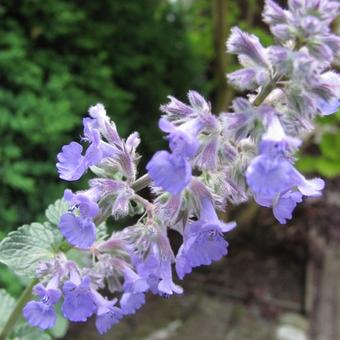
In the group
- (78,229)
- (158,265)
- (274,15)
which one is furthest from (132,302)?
(274,15)

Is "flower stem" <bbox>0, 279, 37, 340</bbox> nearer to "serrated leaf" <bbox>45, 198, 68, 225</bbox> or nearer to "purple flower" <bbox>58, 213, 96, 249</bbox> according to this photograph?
"serrated leaf" <bbox>45, 198, 68, 225</bbox>

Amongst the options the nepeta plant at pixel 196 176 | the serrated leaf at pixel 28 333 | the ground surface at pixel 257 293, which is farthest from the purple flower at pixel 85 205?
the ground surface at pixel 257 293

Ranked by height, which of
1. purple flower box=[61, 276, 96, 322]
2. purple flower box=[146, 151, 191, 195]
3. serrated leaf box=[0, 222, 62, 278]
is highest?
purple flower box=[146, 151, 191, 195]

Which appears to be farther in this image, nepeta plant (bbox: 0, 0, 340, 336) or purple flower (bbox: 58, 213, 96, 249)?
purple flower (bbox: 58, 213, 96, 249)

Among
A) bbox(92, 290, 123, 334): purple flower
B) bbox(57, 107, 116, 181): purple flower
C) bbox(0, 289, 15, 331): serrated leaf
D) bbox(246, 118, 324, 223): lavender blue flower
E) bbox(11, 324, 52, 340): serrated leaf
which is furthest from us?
bbox(0, 289, 15, 331): serrated leaf

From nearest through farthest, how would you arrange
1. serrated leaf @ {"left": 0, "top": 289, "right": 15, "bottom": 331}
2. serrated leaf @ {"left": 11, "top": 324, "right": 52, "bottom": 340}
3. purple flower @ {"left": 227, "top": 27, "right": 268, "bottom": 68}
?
purple flower @ {"left": 227, "top": 27, "right": 268, "bottom": 68}, serrated leaf @ {"left": 11, "top": 324, "right": 52, "bottom": 340}, serrated leaf @ {"left": 0, "top": 289, "right": 15, "bottom": 331}

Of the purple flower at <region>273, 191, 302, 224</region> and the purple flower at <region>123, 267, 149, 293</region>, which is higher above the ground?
the purple flower at <region>273, 191, 302, 224</region>

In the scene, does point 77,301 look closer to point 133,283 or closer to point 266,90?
point 133,283

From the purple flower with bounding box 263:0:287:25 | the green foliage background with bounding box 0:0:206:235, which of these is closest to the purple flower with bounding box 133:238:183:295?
the purple flower with bounding box 263:0:287:25
